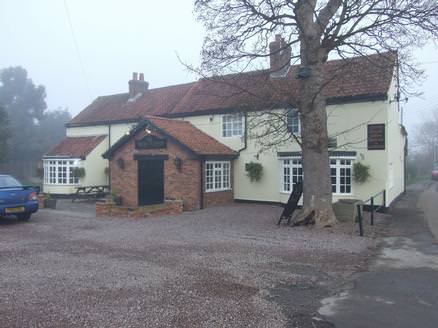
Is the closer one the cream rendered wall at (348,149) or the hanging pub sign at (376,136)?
the hanging pub sign at (376,136)

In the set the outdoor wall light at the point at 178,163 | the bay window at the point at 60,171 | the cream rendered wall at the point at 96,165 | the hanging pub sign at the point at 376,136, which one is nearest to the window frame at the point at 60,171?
the bay window at the point at 60,171

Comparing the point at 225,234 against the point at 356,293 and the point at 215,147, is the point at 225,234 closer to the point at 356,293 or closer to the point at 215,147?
the point at 356,293

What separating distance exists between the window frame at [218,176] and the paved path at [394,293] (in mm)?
8762

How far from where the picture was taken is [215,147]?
18.2 meters

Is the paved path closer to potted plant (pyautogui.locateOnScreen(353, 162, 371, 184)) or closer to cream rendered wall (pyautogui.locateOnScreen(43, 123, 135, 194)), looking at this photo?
potted plant (pyautogui.locateOnScreen(353, 162, 371, 184))

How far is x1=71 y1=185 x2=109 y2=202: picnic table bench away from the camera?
21906 millimetres

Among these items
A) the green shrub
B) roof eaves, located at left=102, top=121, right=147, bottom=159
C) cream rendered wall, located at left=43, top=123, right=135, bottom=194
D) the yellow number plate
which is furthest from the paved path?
the green shrub

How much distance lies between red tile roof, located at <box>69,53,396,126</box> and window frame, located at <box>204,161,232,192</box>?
2832 millimetres

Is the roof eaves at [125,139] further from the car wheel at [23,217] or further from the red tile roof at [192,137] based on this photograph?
the car wheel at [23,217]

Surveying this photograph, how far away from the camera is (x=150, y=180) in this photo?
57.5 ft

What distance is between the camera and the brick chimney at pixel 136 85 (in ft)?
86.9

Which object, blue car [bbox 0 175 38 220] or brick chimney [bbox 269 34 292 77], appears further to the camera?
brick chimney [bbox 269 34 292 77]

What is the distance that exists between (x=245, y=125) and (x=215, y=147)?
1.75m

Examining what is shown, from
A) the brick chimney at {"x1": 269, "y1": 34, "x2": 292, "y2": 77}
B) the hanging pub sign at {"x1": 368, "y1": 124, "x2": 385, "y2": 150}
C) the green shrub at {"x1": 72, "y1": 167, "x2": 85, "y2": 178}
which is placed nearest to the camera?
the brick chimney at {"x1": 269, "y1": 34, "x2": 292, "y2": 77}
